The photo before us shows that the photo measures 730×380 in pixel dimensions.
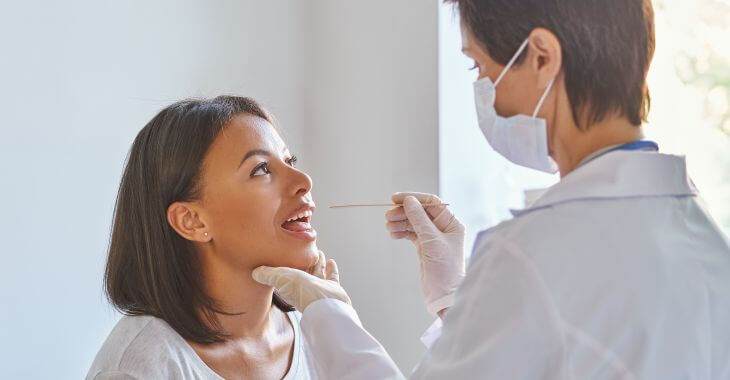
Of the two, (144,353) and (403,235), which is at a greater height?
(403,235)

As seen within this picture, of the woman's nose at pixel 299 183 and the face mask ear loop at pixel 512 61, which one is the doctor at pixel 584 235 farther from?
the woman's nose at pixel 299 183

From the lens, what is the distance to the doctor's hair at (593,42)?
1.05m

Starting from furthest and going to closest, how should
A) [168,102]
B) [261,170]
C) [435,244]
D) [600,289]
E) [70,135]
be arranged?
[168,102] < [70,135] < [261,170] < [435,244] < [600,289]

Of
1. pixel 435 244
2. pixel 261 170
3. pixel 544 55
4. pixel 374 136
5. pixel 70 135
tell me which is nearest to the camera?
pixel 544 55

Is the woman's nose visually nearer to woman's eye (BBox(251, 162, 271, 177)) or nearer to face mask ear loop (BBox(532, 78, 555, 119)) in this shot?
woman's eye (BBox(251, 162, 271, 177))

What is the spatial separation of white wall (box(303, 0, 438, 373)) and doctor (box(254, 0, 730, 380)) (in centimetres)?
124

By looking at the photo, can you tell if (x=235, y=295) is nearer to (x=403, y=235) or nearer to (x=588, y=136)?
(x=403, y=235)

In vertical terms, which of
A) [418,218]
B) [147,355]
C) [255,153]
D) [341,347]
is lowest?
[147,355]

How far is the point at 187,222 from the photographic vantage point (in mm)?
1763

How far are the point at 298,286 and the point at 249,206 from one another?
261 mm

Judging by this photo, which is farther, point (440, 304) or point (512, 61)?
point (440, 304)

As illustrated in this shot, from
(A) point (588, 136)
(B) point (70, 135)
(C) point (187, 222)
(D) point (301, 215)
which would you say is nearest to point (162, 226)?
(C) point (187, 222)

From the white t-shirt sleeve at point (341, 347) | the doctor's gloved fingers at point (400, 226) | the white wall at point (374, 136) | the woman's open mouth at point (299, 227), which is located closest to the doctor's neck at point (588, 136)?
the white t-shirt sleeve at point (341, 347)

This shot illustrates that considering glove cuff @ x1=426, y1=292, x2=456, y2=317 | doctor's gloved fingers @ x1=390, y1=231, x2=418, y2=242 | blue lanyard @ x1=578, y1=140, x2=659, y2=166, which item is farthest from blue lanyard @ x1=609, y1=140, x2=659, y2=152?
doctor's gloved fingers @ x1=390, y1=231, x2=418, y2=242
